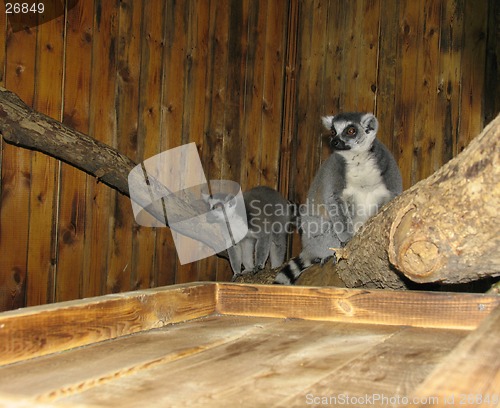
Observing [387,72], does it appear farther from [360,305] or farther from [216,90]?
[360,305]

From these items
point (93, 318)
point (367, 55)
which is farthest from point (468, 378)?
point (367, 55)

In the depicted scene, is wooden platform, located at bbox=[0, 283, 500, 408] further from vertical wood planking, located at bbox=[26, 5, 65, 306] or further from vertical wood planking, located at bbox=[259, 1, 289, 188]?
vertical wood planking, located at bbox=[259, 1, 289, 188]

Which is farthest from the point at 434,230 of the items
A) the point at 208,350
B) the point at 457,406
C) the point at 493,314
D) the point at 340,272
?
the point at 340,272

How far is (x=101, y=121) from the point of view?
174 inches

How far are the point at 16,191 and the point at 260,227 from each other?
2.72 m

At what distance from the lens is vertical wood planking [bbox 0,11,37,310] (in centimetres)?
376

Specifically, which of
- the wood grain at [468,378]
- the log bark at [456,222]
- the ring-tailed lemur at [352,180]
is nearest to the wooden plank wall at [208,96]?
the ring-tailed lemur at [352,180]

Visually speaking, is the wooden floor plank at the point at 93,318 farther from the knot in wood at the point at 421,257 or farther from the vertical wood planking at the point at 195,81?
the vertical wood planking at the point at 195,81

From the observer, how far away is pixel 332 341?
1523mm

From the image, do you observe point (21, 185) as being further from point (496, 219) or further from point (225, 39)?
point (496, 219)

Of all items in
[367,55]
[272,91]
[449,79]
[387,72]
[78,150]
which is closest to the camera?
[78,150]

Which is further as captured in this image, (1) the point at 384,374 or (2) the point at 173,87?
(2) the point at 173,87

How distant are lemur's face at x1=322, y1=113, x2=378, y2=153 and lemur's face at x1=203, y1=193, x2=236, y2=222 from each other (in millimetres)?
1253

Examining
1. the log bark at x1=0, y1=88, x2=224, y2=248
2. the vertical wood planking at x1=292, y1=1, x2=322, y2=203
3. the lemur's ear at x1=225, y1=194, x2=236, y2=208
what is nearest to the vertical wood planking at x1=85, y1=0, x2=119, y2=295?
the log bark at x1=0, y1=88, x2=224, y2=248
